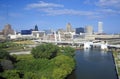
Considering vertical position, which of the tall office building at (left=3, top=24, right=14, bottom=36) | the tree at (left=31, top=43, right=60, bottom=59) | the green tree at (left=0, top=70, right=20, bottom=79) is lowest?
the green tree at (left=0, top=70, right=20, bottom=79)

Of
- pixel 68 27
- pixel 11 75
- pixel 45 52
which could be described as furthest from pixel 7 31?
pixel 11 75

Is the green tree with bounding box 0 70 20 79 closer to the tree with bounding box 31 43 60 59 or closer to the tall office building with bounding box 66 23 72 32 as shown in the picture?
the tree with bounding box 31 43 60 59

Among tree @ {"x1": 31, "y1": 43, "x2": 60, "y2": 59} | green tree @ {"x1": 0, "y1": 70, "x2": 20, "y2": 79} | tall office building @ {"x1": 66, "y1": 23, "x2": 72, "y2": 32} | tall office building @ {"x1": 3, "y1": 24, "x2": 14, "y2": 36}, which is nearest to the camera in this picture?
green tree @ {"x1": 0, "y1": 70, "x2": 20, "y2": 79}

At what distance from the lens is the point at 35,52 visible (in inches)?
516

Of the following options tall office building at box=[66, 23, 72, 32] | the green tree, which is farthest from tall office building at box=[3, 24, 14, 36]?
the green tree

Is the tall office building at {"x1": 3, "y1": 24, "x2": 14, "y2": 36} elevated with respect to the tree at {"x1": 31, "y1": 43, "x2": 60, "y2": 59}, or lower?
elevated

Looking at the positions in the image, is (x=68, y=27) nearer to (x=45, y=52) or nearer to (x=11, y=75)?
(x=45, y=52)

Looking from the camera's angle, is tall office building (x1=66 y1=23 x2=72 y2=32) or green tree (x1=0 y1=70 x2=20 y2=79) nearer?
green tree (x1=0 y1=70 x2=20 y2=79)

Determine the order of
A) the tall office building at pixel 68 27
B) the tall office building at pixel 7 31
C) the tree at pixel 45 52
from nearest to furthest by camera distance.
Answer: the tree at pixel 45 52 < the tall office building at pixel 7 31 < the tall office building at pixel 68 27

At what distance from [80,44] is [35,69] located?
16.9 m

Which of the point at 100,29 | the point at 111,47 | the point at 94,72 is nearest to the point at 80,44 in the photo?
the point at 111,47

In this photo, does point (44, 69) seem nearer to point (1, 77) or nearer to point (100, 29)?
point (1, 77)

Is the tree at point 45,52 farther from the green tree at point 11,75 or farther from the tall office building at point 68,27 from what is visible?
the tall office building at point 68,27

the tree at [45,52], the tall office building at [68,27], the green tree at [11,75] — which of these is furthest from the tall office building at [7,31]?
the green tree at [11,75]
